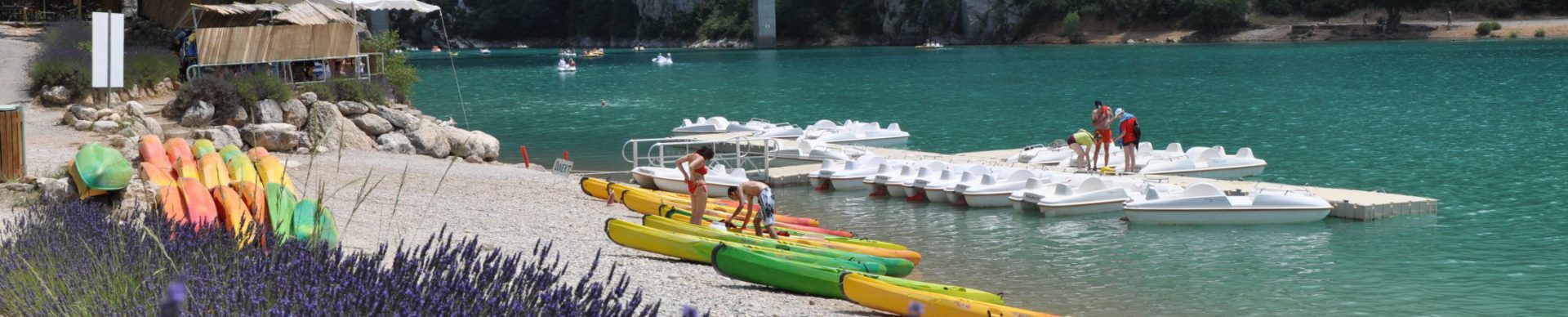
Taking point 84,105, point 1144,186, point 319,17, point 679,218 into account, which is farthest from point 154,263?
point 319,17

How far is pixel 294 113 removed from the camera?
1066 inches

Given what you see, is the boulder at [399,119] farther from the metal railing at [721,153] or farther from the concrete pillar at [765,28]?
the concrete pillar at [765,28]

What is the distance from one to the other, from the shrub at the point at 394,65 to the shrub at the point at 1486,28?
107903 mm

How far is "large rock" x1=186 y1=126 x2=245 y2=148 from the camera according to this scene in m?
24.1

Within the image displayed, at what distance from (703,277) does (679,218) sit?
177 inches

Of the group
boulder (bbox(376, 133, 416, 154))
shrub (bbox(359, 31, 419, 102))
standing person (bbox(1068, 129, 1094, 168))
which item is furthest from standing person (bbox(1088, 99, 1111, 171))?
shrub (bbox(359, 31, 419, 102))

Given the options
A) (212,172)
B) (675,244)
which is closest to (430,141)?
(212,172)

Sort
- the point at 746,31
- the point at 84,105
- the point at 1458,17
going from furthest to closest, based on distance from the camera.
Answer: the point at 746,31
the point at 1458,17
the point at 84,105

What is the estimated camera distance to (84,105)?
26.9 metres

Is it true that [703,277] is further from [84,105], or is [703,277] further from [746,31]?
[746,31]

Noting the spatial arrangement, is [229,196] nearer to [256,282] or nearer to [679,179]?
[256,282]

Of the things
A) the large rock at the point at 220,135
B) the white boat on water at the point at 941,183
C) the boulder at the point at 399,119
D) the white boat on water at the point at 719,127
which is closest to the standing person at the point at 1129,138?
the white boat on water at the point at 941,183

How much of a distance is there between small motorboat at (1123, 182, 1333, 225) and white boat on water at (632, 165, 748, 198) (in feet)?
24.0

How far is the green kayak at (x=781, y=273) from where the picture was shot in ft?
45.1
